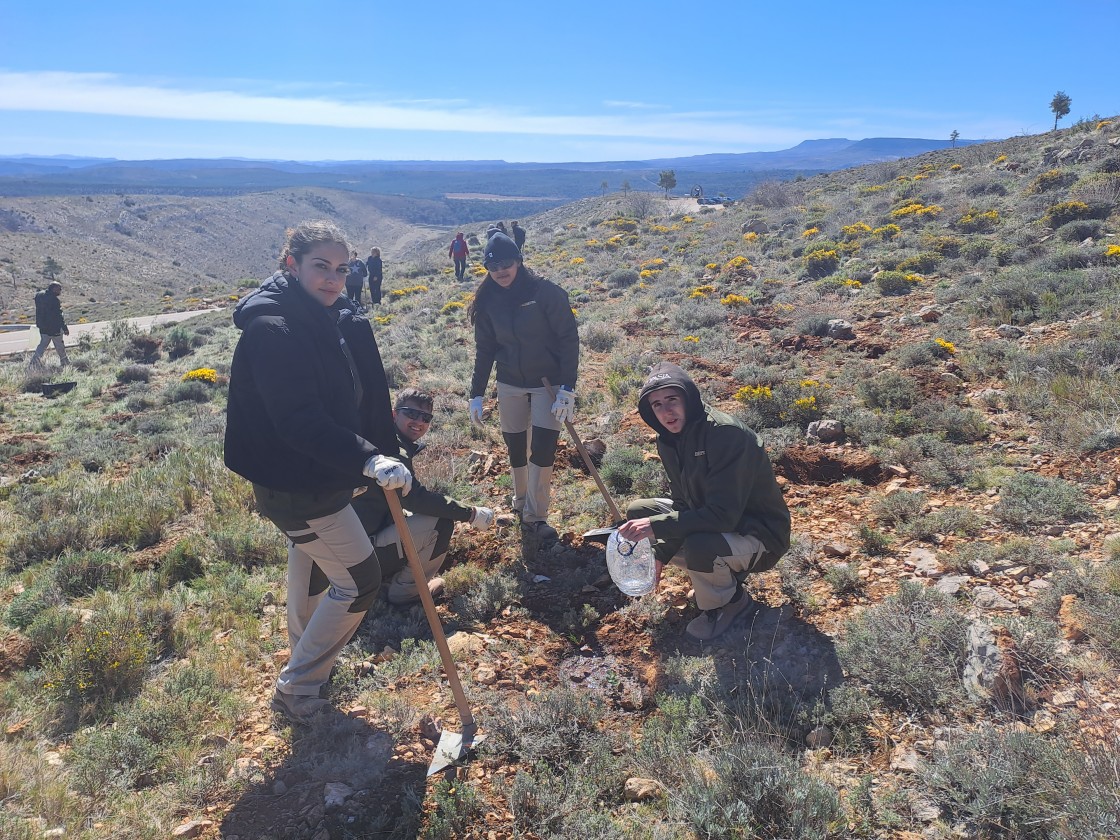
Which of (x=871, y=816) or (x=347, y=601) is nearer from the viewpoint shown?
(x=871, y=816)

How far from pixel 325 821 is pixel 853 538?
3410 mm

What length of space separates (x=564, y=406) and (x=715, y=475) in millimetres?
1551

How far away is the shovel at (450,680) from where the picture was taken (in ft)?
9.23

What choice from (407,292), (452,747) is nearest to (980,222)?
(452,747)

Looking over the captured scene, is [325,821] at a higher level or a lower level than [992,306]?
lower

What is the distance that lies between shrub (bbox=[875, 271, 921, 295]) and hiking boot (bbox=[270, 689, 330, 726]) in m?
10.5

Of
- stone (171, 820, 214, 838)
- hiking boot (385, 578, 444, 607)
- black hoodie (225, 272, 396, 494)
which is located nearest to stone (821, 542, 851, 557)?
hiking boot (385, 578, 444, 607)

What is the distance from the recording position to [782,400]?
6.73 meters

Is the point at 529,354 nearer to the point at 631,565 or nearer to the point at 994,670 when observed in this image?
the point at 631,565

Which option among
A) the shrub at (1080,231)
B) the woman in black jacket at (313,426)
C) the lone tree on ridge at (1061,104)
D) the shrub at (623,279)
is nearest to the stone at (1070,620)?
the woman in black jacket at (313,426)

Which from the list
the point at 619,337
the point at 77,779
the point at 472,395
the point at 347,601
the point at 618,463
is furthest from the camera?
the point at 619,337

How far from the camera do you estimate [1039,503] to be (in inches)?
159

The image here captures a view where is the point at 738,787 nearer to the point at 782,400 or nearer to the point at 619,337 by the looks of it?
the point at 782,400

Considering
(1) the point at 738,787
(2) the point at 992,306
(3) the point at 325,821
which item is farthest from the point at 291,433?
(2) the point at 992,306
